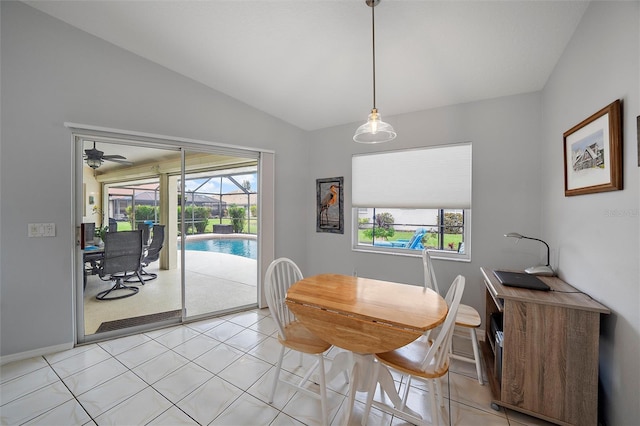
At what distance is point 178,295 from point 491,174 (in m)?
3.85

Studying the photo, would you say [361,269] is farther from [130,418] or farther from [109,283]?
[109,283]

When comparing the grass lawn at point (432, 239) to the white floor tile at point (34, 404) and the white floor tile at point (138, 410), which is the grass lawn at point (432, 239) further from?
the white floor tile at point (34, 404)

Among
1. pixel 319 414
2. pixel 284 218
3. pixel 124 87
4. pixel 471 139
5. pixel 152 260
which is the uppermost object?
pixel 124 87

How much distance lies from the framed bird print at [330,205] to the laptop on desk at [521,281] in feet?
6.11

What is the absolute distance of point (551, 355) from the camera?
1399 mm

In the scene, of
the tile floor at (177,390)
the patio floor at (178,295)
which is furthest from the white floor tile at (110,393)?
the patio floor at (178,295)

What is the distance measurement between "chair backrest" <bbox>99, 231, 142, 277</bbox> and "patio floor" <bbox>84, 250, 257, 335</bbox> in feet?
0.53

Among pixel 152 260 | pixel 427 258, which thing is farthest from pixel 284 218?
pixel 427 258

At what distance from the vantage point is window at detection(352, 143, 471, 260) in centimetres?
261

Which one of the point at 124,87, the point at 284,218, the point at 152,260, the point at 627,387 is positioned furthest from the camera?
the point at 284,218

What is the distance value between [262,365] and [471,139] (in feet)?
9.32

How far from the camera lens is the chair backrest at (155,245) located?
2.97 meters

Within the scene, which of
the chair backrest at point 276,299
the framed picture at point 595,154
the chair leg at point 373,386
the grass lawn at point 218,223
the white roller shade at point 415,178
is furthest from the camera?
the grass lawn at point 218,223

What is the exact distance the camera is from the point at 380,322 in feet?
4.31
